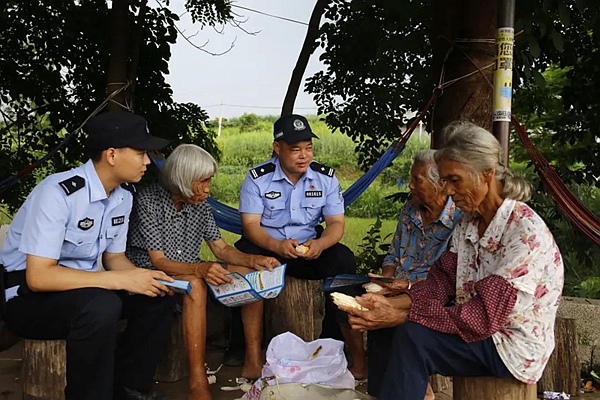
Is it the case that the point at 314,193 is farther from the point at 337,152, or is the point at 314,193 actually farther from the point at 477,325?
the point at 337,152

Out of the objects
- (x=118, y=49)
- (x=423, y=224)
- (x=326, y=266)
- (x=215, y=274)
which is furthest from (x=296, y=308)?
(x=118, y=49)

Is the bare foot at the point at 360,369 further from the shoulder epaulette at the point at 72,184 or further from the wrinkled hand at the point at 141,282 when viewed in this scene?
the shoulder epaulette at the point at 72,184

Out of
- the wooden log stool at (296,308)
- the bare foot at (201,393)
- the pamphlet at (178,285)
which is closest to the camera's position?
the pamphlet at (178,285)

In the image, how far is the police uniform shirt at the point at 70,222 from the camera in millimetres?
2281

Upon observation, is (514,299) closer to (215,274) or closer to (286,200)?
(215,274)

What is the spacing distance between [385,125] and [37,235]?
350 centimetres

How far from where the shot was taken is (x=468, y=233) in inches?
80.0

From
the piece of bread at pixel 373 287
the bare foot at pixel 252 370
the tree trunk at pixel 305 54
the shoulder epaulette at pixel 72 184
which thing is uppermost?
the tree trunk at pixel 305 54

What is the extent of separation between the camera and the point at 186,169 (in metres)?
2.81

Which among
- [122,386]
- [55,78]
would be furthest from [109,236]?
[55,78]

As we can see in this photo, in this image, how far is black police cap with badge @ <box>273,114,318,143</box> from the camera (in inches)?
126

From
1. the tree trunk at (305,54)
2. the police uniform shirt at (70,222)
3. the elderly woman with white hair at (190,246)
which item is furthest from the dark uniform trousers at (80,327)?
the tree trunk at (305,54)

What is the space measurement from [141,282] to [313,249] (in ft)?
3.04

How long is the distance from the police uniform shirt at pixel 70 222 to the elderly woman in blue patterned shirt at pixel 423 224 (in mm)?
1113
